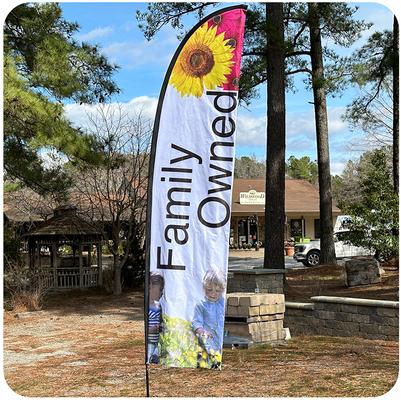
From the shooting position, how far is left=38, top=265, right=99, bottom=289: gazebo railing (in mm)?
19438

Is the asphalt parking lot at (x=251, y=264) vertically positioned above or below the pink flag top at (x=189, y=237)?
below

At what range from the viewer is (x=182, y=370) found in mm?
7715

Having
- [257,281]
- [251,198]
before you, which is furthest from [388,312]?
[251,198]

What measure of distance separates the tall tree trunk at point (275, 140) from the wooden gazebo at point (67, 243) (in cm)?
621

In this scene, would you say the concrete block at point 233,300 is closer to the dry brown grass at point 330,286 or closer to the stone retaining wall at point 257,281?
the stone retaining wall at point 257,281

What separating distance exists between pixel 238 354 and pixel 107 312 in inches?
252

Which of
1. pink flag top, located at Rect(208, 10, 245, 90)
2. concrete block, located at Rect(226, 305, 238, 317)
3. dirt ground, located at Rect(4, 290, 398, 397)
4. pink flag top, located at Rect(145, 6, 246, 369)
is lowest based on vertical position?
dirt ground, located at Rect(4, 290, 398, 397)

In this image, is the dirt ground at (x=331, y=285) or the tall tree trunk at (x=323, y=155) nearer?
the dirt ground at (x=331, y=285)

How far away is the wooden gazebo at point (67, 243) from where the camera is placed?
19297 mm

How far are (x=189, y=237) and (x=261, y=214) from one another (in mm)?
35677

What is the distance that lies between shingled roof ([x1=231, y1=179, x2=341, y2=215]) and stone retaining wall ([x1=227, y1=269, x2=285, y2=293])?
27.1m

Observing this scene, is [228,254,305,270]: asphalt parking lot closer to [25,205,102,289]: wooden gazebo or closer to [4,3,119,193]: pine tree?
[25,205,102,289]: wooden gazebo

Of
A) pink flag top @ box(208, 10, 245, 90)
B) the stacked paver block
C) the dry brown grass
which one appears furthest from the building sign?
pink flag top @ box(208, 10, 245, 90)

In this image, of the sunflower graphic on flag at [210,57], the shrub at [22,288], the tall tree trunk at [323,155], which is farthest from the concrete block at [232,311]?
the tall tree trunk at [323,155]
